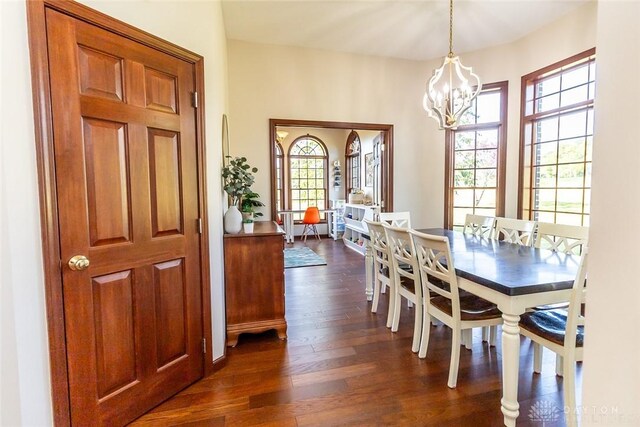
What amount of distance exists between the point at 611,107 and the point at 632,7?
17 centimetres

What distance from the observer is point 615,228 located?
609 millimetres

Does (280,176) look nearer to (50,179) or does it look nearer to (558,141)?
(558,141)

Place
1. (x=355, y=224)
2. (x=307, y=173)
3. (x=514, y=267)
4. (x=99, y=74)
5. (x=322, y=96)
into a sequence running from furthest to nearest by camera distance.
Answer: (x=307, y=173), (x=355, y=224), (x=322, y=96), (x=514, y=267), (x=99, y=74)

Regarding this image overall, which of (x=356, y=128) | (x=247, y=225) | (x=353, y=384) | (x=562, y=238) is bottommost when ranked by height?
(x=353, y=384)

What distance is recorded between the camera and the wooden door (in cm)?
146

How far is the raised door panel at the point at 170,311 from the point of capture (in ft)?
6.09

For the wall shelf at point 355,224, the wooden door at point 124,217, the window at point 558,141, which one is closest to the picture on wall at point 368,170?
the wall shelf at point 355,224

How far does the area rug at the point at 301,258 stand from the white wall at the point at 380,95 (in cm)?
148

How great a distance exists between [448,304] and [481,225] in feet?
5.08

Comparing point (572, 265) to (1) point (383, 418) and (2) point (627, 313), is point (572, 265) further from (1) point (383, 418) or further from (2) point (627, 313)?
(2) point (627, 313)

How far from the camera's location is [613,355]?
2.03 feet

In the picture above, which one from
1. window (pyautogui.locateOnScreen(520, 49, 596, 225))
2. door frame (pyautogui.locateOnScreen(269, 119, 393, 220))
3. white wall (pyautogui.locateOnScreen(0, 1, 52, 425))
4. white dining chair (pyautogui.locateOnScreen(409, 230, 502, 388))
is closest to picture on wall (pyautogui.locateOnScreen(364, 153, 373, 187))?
door frame (pyautogui.locateOnScreen(269, 119, 393, 220))

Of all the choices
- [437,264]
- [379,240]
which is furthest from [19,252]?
[379,240]

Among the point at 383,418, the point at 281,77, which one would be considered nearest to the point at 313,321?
the point at 383,418
